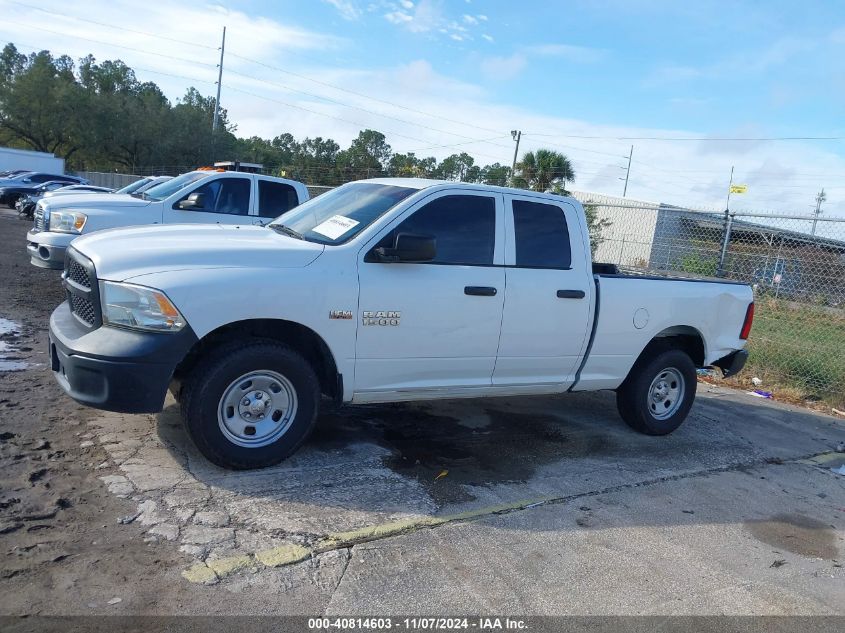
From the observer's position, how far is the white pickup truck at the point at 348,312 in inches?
159

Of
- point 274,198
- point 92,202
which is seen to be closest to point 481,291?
point 274,198

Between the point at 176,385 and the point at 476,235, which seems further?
the point at 476,235

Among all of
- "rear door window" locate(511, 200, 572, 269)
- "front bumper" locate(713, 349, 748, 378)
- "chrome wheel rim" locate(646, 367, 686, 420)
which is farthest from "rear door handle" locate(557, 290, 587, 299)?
"front bumper" locate(713, 349, 748, 378)

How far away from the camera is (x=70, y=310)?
15.3 feet

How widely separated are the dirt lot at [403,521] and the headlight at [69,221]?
3158 millimetres

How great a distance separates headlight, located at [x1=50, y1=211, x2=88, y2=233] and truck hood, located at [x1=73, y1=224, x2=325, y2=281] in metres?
4.72

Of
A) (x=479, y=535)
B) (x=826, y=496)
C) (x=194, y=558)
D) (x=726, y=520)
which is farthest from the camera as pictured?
(x=826, y=496)

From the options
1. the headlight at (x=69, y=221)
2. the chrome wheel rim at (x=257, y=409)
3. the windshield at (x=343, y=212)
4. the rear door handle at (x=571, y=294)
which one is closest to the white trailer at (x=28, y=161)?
the headlight at (x=69, y=221)

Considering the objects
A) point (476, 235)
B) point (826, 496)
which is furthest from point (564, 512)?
point (826, 496)

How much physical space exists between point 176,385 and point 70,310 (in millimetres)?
963

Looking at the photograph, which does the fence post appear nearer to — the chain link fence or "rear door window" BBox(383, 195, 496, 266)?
the chain link fence

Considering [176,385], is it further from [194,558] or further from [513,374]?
[513,374]

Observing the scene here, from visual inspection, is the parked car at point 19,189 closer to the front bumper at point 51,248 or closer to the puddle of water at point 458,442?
the front bumper at point 51,248

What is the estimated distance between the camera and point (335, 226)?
16.2 feet
